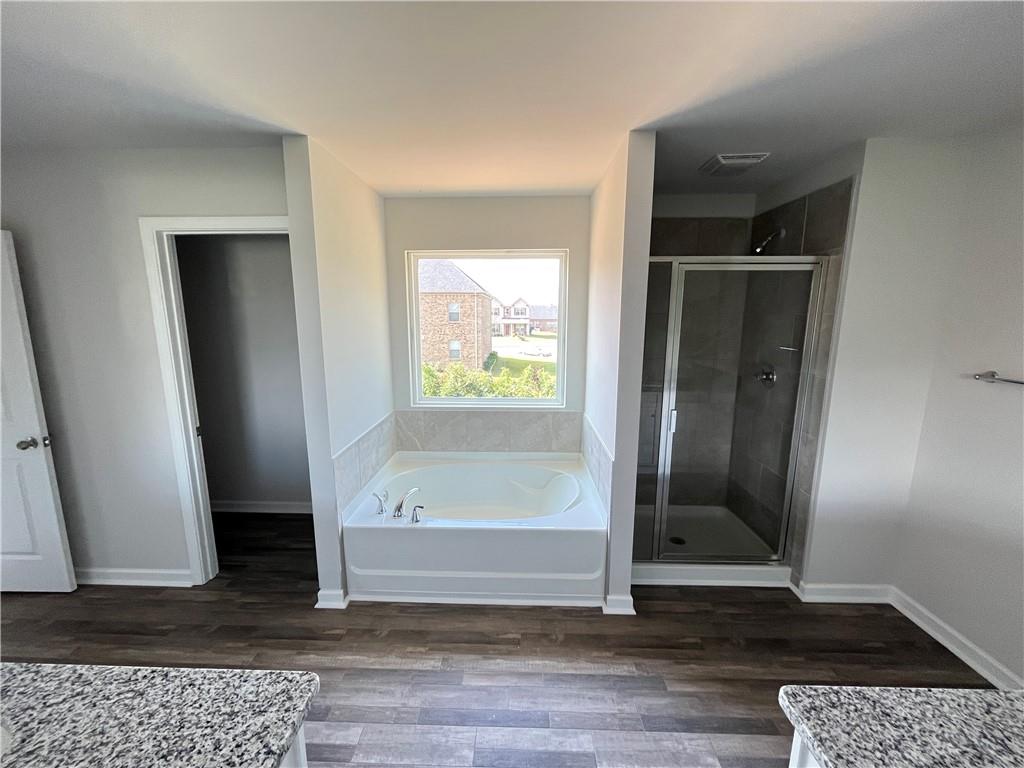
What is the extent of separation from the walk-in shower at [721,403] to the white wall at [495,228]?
730 mm

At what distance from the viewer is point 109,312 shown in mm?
2113

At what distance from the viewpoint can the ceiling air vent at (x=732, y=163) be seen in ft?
6.79

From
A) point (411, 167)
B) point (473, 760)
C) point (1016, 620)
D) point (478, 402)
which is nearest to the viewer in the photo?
point (473, 760)

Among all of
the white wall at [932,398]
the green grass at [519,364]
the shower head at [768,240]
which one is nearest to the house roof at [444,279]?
the green grass at [519,364]

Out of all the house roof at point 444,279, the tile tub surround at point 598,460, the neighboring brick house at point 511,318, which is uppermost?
the house roof at point 444,279

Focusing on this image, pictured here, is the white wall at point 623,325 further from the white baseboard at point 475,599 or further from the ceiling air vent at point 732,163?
the ceiling air vent at point 732,163

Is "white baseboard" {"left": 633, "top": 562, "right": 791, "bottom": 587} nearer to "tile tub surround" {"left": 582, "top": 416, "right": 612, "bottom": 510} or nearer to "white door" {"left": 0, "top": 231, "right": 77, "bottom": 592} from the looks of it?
"tile tub surround" {"left": 582, "top": 416, "right": 612, "bottom": 510}

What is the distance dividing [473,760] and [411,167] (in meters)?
2.73

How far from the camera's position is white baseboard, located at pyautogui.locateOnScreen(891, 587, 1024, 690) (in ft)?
5.48

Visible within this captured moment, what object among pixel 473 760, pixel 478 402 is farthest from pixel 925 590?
A: pixel 478 402

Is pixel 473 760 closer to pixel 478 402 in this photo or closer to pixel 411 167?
pixel 478 402

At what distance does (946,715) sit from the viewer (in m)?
0.72

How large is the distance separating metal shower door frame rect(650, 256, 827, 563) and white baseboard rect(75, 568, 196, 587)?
2.87 m

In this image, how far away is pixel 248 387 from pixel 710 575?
3516mm
